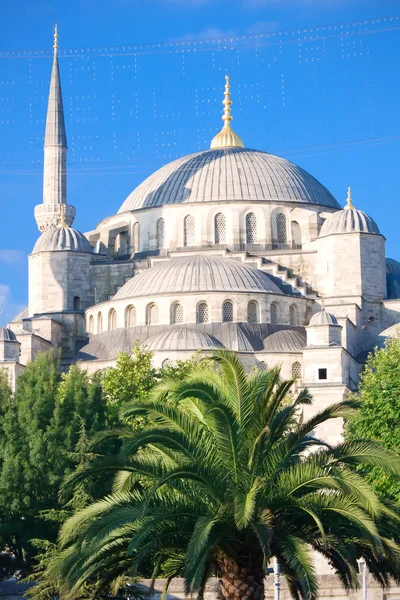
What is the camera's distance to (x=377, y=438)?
121ft

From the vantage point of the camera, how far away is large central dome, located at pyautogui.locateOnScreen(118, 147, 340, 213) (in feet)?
231

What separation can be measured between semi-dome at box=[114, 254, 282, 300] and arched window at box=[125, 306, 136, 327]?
53 cm

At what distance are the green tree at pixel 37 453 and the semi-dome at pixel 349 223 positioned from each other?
24418 mm

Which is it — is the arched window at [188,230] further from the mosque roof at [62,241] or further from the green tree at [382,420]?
the green tree at [382,420]

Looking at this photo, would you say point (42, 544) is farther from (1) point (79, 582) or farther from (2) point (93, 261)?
(2) point (93, 261)

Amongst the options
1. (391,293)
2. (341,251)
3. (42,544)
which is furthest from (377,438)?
(391,293)

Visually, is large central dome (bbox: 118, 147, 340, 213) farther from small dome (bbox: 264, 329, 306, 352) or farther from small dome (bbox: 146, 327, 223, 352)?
small dome (bbox: 146, 327, 223, 352)

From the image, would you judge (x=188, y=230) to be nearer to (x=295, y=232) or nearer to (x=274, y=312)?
(x=295, y=232)

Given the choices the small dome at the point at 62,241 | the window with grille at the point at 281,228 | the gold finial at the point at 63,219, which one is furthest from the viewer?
the window with grille at the point at 281,228

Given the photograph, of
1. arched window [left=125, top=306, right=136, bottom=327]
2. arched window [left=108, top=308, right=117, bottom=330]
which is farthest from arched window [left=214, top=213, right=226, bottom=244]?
arched window [left=125, top=306, right=136, bottom=327]

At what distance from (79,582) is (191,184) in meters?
47.7

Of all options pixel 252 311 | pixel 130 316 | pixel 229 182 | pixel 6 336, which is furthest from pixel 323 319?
pixel 229 182

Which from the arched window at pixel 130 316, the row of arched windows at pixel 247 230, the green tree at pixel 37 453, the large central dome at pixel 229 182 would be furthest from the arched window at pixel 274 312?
the green tree at pixel 37 453

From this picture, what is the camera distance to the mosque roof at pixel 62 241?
67.9m
